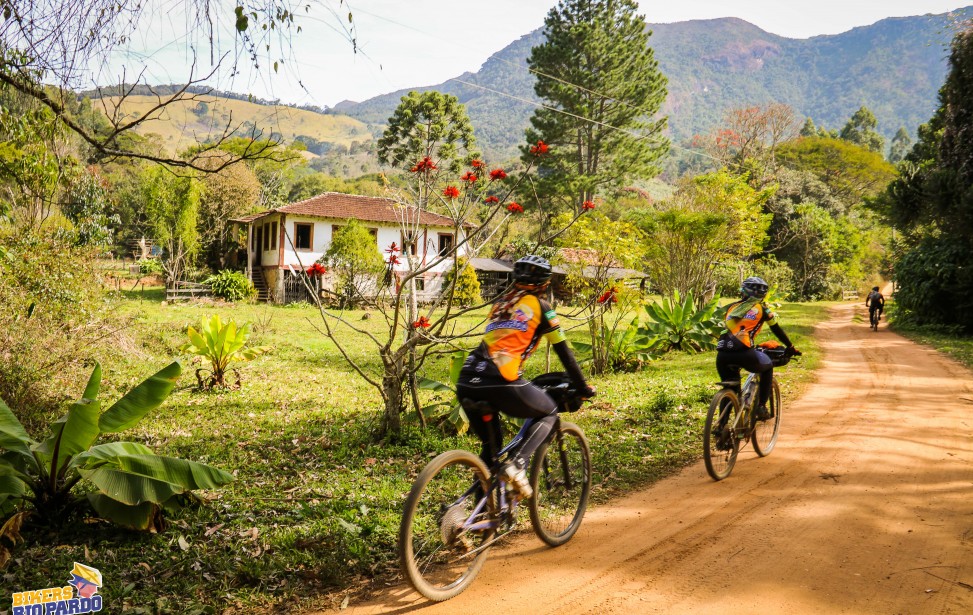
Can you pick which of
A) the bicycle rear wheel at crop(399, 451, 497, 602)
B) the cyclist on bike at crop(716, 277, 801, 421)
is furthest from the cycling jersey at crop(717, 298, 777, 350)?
the bicycle rear wheel at crop(399, 451, 497, 602)

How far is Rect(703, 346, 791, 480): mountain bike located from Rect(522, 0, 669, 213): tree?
109ft

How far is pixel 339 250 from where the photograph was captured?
27297 millimetres

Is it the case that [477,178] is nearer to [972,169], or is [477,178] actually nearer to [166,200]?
[972,169]

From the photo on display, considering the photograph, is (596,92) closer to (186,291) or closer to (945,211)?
(945,211)

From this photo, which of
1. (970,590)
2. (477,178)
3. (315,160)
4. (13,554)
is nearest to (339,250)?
(477,178)

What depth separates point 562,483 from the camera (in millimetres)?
4496

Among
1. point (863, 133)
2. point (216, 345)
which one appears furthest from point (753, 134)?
point (863, 133)

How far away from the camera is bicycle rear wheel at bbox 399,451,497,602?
3.36m

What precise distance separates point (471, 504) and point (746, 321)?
377cm

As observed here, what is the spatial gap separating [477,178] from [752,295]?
10.1 feet

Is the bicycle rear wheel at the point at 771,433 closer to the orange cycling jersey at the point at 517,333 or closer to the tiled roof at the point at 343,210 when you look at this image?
the orange cycling jersey at the point at 517,333

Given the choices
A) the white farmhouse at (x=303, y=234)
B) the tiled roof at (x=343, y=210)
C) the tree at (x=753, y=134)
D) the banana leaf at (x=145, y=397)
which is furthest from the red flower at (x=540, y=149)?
the tree at (x=753, y=134)

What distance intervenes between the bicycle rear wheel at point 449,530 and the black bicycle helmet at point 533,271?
1.14 meters

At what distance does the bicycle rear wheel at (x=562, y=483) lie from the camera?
4.19 metres
